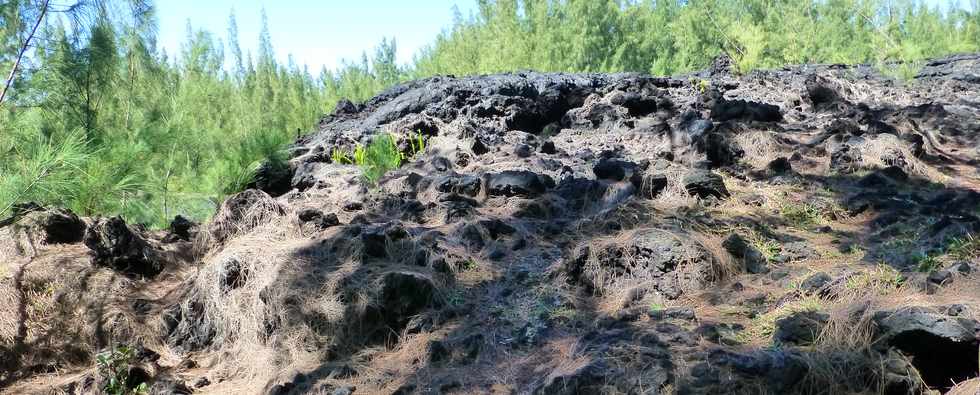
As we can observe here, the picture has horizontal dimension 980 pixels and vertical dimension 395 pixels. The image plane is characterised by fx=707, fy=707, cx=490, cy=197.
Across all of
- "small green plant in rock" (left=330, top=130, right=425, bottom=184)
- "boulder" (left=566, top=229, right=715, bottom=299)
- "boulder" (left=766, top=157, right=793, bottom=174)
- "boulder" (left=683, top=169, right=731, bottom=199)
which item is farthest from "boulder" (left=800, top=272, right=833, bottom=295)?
"small green plant in rock" (left=330, top=130, right=425, bottom=184)

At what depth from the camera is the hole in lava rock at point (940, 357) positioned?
2.84 metres

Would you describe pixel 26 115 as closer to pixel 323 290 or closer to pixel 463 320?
pixel 323 290

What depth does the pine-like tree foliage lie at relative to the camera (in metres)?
5.29

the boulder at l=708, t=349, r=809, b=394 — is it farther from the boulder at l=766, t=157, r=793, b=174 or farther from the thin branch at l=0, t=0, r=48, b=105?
the thin branch at l=0, t=0, r=48, b=105

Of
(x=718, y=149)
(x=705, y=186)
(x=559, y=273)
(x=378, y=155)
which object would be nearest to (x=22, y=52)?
(x=378, y=155)

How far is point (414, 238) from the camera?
16.5 feet

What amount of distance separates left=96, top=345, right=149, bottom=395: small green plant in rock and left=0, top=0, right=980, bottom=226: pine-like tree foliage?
1198 millimetres

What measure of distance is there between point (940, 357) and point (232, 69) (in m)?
23.7

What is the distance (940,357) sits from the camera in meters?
2.90

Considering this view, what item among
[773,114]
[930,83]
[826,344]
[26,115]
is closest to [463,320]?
[826,344]

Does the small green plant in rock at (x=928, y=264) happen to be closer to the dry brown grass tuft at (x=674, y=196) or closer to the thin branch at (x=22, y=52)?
the dry brown grass tuft at (x=674, y=196)

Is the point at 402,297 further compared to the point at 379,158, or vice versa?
the point at 379,158

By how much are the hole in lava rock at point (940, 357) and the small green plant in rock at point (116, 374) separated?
13.5 ft

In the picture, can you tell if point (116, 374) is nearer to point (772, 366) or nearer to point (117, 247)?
point (117, 247)
